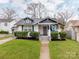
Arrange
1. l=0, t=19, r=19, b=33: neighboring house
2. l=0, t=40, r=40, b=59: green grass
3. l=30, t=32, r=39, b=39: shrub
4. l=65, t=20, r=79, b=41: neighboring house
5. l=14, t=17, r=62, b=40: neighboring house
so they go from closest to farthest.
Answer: l=0, t=40, r=40, b=59: green grass, l=65, t=20, r=79, b=41: neighboring house, l=30, t=32, r=39, b=39: shrub, l=14, t=17, r=62, b=40: neighboring house, l=0, t=19, r=19, b=33: neighboring house

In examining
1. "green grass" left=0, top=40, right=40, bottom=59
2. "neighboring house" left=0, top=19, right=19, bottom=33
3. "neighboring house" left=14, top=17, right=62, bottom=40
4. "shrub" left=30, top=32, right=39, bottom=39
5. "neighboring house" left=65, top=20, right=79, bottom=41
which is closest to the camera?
"green grass" left=0, top=40, right=40, bottom=59

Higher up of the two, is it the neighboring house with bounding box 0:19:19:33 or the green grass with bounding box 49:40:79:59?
the neighboring house with bounding box 0:19:19:33

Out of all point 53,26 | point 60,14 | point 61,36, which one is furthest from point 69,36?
point 60,14

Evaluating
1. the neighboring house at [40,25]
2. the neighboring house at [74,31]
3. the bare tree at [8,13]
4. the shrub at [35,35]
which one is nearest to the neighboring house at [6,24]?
the bare tree at [8,13]

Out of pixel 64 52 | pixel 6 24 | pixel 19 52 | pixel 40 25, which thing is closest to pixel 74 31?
pixel 40 25

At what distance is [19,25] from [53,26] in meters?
6.80

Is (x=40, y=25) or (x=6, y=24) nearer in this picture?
(x=40, y=25)

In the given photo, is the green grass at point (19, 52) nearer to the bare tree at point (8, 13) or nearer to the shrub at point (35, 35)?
the shrub at point (35, 35)

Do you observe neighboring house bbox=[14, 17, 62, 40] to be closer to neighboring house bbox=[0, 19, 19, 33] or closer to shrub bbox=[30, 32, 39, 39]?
shrub bbox=[30, 32, 39, 39]

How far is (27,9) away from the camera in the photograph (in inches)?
2611

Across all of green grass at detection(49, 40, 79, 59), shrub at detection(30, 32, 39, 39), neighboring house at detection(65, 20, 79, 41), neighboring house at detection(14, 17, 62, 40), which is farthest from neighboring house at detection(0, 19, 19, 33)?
green grass at detection(49, 40, 79, 59)

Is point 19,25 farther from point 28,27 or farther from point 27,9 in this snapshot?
point 27,9

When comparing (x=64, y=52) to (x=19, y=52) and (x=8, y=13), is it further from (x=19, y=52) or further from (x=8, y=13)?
(x=8, y=13)

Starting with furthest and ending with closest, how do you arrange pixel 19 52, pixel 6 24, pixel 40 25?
pixel 6 24, pixel 40 25, pixel 19 52
